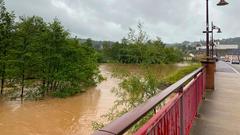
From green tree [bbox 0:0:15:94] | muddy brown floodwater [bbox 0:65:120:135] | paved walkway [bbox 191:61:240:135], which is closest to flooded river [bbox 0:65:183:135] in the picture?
muddy brown floodwater [bbox 0:65:120:135]

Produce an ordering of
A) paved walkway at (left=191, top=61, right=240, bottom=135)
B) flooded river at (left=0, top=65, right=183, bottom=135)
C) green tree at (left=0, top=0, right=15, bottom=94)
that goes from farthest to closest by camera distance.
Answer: green tree at (left=0, top=0, right=15, bottom=94) → flooded river at (left=0, top=65, right=183, bottom=135) → paved walkway at (left=191, top=61, right=240, bottom=135)

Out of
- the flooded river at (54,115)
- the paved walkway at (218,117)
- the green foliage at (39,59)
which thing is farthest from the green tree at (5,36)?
the paved walkway at (218,117)

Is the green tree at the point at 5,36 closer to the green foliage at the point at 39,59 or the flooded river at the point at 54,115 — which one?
the green foliage at the point at 39,59

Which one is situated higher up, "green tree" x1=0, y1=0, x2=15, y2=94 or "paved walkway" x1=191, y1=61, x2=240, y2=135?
"green tree" x1=0, y1=0, x2=15, y2=94

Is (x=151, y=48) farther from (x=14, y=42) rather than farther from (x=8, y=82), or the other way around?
(x=8, y=82)

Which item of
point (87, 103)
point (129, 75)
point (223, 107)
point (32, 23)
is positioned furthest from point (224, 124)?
point (32, 23)

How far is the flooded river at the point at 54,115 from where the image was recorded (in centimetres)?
1295

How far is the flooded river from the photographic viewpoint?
42.5ft

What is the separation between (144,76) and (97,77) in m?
18.3

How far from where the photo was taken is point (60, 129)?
1316 centimetres

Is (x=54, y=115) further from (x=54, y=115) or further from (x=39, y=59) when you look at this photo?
(x=39, y=59)

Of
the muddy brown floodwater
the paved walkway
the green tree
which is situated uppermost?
the green tree

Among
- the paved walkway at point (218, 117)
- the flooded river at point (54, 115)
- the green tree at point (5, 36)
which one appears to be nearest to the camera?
the paved walkway at point (218, 117)

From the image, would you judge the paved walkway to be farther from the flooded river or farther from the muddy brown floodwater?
the muddy brown floodwater
